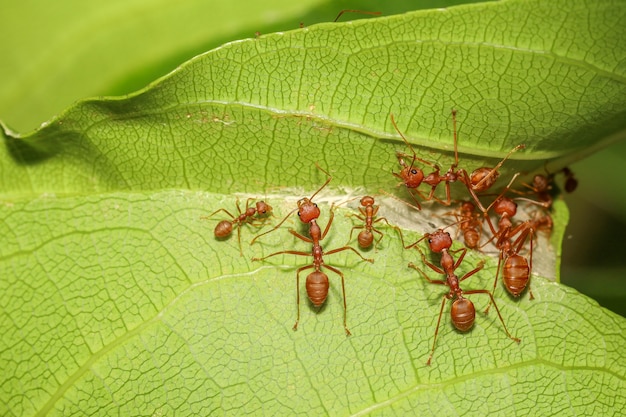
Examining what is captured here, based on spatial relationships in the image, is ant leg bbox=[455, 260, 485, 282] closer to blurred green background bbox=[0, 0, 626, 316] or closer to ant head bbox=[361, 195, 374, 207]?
ant head bbox=[361, 195, 374, 207]

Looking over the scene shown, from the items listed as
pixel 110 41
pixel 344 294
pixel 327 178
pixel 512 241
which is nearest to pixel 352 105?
pixel 327 178

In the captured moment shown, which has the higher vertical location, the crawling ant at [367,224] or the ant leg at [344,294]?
the crawling ant at [367,224]

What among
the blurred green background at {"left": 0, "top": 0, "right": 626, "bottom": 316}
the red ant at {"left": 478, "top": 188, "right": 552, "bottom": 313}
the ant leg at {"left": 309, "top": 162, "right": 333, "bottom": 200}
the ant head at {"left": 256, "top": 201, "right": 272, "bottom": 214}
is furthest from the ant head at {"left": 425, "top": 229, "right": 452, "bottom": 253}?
the blurred green background at {"left": 0, "top": 0, "right": 626, "bottom": 316}

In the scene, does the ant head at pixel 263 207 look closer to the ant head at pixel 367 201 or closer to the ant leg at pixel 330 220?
the ant leg at pixel 330 220

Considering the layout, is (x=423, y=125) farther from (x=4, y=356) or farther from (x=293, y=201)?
(x=4, y=356)

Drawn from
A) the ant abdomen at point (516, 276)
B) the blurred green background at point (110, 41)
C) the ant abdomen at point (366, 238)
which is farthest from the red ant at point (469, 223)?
the blurred green background at point (110, 41)

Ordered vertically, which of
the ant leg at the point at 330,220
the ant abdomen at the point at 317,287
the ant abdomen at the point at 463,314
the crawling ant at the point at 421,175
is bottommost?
the ant abdomen at the point at 463,314

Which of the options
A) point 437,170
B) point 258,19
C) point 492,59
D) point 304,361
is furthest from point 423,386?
point 258,19
